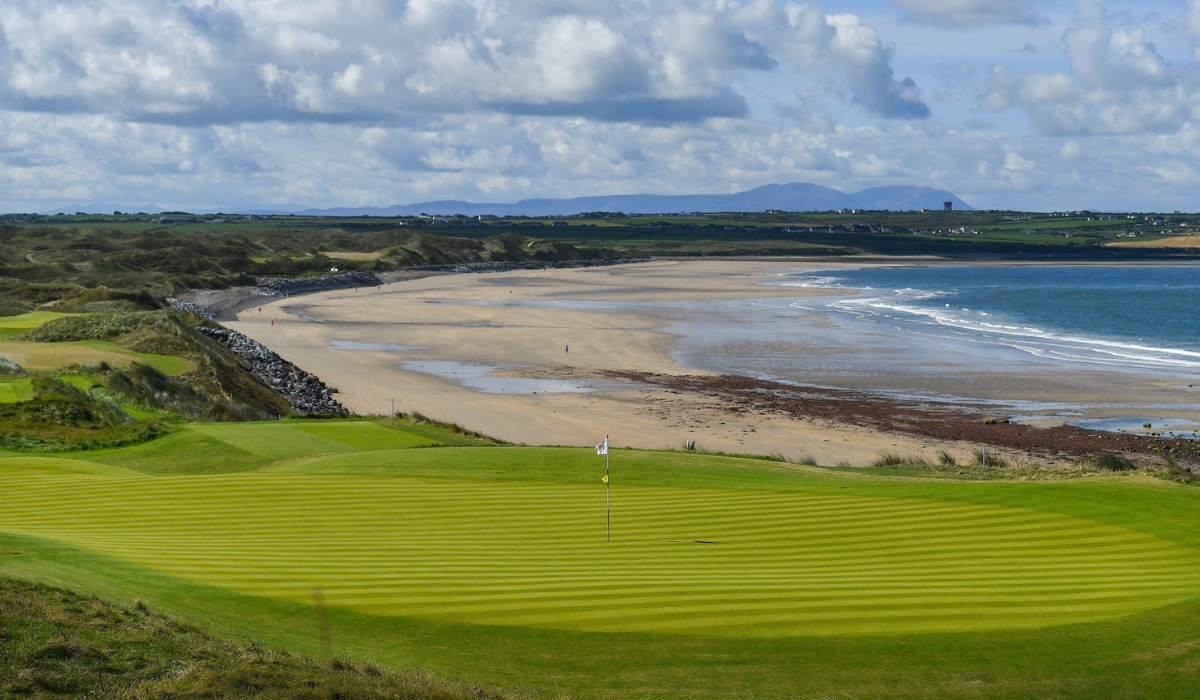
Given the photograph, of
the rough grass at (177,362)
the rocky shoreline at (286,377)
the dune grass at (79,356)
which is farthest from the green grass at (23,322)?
the rocky shoreline at (286,377)

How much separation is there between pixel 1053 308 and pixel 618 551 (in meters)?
84.2

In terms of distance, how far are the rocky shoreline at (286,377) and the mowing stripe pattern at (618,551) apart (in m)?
20.9

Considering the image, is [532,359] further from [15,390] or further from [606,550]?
[606,550]

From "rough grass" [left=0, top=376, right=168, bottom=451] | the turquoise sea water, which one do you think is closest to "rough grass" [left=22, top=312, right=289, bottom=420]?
"rough grass" [left=0, top=376, right=168, bottom=451]

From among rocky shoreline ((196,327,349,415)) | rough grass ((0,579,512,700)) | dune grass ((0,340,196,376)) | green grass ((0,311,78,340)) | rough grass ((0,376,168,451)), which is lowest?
rocky shoreline ((196,327,349,415))

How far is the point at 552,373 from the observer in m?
50.1

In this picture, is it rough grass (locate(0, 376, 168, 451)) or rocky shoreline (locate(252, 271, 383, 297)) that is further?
rocky shoreline (locate(252, 271, 383, 297))

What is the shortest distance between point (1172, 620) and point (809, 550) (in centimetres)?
480

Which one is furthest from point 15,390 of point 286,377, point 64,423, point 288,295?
point 288,295

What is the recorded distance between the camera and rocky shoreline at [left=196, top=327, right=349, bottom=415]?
132 ft

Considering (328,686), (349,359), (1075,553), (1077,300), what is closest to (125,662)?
(328,686)

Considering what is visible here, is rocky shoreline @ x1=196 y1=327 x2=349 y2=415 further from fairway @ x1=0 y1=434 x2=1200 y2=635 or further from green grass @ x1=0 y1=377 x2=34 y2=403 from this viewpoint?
fairway @ x1=0 y1=434 x2=1200 y2=635

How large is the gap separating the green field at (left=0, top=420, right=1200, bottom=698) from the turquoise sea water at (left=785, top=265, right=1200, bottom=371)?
134 feet

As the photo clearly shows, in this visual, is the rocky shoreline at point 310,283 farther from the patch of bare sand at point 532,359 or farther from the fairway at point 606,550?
the fairway at point 606,550
